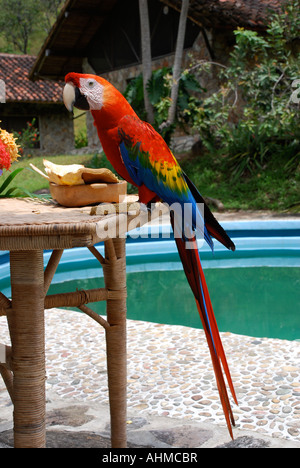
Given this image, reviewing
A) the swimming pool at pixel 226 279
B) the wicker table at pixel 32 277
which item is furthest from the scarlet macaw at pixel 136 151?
the swimming pool at pixel 226 279

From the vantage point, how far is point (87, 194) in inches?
60.4

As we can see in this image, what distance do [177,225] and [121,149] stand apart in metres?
0.31

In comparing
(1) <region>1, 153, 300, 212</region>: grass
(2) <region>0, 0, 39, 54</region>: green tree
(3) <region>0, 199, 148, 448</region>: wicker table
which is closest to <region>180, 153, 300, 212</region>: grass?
(1) <region>1, 153, 300, 212</region>: grass

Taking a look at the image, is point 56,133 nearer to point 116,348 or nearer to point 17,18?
point 17,18

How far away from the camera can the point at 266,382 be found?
8.00 ft

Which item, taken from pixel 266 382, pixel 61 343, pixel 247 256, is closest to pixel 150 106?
pixel 247 256

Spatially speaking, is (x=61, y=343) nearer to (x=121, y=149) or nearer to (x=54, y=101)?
(x=121, y=149)

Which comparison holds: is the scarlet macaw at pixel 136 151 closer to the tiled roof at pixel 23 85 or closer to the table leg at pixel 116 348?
the table leg at pixel 116 348

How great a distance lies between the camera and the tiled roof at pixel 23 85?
13.6m

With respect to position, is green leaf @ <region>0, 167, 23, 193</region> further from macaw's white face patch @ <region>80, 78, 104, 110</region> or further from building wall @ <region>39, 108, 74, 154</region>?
building wall @ <region>39, 108, 74, 154</region>

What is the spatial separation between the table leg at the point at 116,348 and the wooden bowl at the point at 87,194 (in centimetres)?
25

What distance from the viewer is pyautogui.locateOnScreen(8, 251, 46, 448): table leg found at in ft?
4.07

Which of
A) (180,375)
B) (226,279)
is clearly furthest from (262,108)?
(180,375)

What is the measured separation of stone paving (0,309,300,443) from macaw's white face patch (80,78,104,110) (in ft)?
4.29
